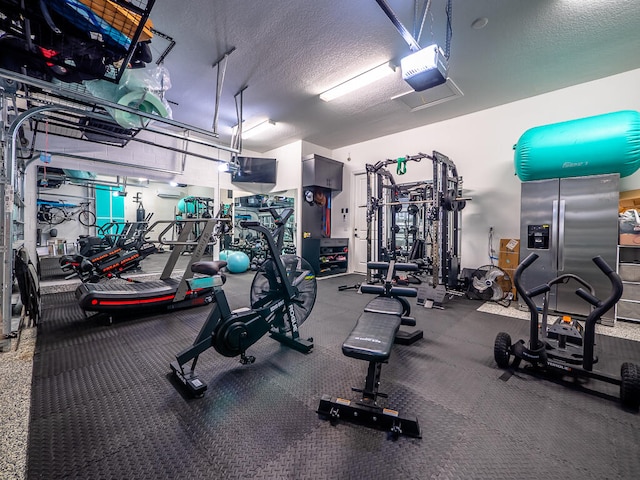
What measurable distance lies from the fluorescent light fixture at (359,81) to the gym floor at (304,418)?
3839mm

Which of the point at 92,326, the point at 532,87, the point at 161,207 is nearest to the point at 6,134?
the point at 92,326

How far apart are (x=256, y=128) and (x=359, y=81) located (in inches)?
120

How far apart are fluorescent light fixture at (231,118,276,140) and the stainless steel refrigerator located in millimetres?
5113

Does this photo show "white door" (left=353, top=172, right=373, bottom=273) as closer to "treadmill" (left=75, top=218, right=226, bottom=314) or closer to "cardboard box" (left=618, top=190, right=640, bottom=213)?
"treadmill" (left=75, top=218, right=226, bottom=314)

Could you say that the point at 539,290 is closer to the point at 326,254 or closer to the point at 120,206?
the point at 326,254

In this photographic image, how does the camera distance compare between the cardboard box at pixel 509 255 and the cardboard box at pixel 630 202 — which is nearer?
the cardboard box at pixel 630 202

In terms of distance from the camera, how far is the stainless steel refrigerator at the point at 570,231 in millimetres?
3494

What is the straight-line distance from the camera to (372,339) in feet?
5.65

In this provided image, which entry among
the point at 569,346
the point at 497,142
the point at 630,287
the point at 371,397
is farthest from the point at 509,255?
the point at 371,397

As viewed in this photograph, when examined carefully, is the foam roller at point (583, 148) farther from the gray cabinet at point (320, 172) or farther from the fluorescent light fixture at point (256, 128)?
the fluorescent light fixture at point (256, 128)

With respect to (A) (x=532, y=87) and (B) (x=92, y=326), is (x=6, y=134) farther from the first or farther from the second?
(A) (x=532, y=87)

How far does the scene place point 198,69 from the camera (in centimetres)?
396

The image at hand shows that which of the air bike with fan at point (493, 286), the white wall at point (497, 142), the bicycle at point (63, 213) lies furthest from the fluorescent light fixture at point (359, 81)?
the bicycle at point (63, 213)

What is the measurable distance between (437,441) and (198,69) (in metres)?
5.19
